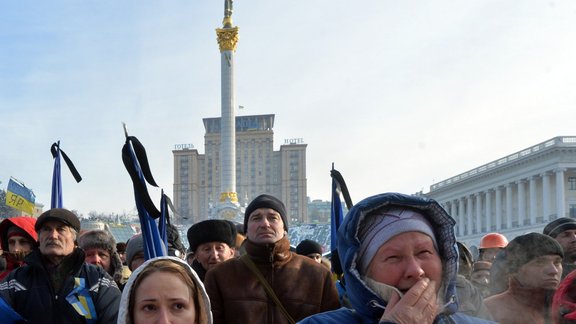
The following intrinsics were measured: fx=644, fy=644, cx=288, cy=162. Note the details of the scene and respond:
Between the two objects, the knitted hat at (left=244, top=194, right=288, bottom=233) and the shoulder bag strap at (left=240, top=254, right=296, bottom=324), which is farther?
the knitted hat at (left=244, top=194, right=288, bottom=233)

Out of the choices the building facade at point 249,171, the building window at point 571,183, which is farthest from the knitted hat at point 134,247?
the building facade at point 249,171

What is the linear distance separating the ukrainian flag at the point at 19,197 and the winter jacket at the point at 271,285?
281 inches

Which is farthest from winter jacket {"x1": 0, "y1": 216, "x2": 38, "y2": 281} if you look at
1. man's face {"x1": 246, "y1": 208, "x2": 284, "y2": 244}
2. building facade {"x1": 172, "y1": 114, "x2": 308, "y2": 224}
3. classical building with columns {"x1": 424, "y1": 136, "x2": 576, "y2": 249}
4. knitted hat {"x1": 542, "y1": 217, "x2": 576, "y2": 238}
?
building facade {"x1": 172, "y1": 114, "x2": 308, "y2": 224}

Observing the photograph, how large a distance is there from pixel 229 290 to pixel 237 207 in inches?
1818

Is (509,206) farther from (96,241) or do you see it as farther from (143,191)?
(143,191)

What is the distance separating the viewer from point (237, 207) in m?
49.8

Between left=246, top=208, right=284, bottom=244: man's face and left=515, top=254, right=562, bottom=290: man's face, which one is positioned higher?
left=246, top=208, right=284, bottom=244: man's face

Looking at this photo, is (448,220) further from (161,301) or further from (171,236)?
(171,236)

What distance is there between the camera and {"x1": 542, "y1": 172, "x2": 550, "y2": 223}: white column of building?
49750 millimetres

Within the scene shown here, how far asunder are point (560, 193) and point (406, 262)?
49.7 meters

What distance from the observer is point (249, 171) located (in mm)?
124375

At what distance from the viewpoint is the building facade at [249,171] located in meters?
123

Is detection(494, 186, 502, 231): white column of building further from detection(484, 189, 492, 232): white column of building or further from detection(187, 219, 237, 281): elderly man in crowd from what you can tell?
detection(187, 219, 237, 281): elderly man in crowd

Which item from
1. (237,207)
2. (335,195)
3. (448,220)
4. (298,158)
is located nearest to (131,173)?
(448,220)
